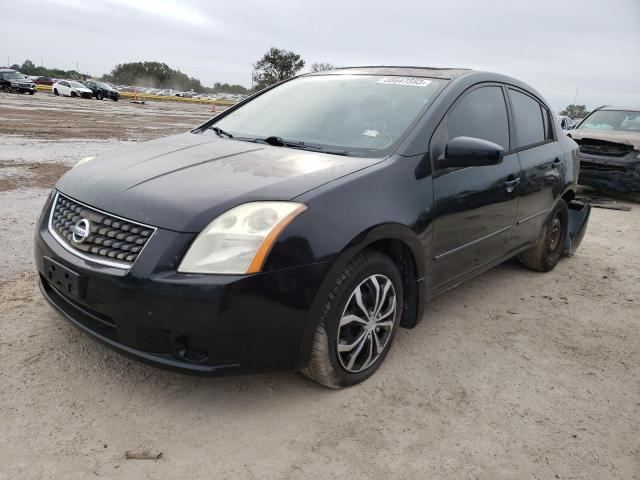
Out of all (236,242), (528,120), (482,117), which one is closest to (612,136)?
(528,120)

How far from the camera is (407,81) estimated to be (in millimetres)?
3379

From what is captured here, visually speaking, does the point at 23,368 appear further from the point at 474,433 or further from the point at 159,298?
the point at 474,433

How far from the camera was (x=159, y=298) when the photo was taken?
2.10m

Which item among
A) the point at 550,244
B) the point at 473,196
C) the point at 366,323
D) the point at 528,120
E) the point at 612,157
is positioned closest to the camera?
the point at 366,323

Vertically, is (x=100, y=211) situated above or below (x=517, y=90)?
below

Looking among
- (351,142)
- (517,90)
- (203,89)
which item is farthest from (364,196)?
(203,89)

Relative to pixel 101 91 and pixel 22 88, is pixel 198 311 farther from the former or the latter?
pixel 101 91

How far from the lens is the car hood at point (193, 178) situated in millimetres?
2230

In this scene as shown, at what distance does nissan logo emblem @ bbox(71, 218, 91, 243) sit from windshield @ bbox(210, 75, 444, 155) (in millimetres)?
1256

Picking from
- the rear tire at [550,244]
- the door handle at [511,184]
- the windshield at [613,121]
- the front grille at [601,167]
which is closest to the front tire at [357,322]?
the door handle at [511,184]

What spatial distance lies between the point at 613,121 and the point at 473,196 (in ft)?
25.6

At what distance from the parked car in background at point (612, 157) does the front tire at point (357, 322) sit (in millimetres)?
7070

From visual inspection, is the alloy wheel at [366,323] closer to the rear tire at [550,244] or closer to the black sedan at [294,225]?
the black sedan at [294,225]

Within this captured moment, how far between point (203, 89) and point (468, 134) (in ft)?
313
